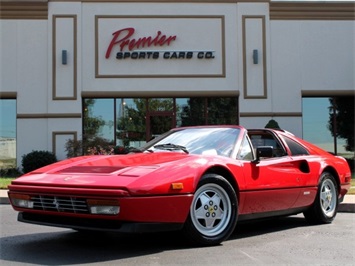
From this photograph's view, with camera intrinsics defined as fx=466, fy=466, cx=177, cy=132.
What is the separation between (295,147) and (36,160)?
12.4 m

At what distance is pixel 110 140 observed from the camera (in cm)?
1808

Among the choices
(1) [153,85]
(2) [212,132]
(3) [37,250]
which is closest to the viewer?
(3) [37,250]

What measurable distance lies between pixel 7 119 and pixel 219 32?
9.01 metres

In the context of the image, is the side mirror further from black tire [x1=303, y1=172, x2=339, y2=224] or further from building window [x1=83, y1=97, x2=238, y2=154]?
building window [x1=83, y1=97, x2=238, y2=154]

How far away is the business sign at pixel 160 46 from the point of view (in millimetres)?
18031

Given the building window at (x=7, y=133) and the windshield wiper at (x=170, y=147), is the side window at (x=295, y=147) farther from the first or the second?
the building window at (x=7, y=133)

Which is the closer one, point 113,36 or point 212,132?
point 212,132

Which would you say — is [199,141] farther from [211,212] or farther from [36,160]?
[36,160]

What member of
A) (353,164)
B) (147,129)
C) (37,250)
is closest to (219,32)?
(147,129)

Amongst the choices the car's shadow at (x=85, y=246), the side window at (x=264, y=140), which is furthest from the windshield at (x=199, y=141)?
the car's shadow at (x=85, y=246)

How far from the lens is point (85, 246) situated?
489 centimetres

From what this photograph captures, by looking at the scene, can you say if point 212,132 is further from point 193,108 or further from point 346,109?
point 346,109

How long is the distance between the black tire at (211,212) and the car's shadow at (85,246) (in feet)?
0.69

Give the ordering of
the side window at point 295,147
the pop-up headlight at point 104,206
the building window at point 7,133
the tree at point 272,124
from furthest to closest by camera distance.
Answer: the building window at point 7,133 < the tree at point 272,124 < the side window at point 295,147 < the pop-up headlight at point 104,206
